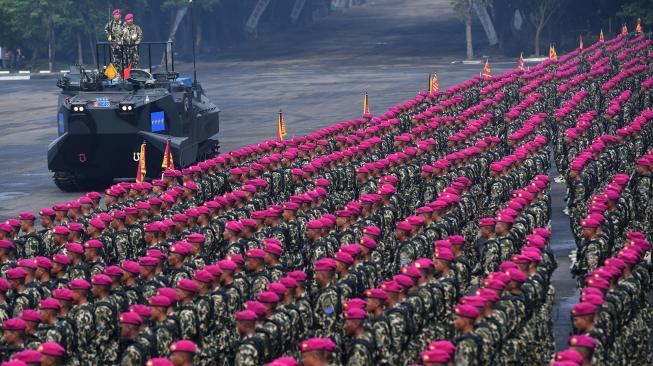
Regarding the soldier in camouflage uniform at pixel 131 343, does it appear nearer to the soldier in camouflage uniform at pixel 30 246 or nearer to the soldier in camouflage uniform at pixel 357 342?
the soldier in camouflage uniform at pixel 357 342

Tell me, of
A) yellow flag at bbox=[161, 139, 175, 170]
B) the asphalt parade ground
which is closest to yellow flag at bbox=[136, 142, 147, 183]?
yellow flag at bbox=[161, 139, 175, 170]

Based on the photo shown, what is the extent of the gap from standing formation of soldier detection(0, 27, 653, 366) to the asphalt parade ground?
1.35m

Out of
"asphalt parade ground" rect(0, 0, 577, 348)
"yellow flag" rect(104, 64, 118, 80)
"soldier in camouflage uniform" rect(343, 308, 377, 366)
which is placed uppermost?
"yellow flag" rect(104, 64, 118, 80)

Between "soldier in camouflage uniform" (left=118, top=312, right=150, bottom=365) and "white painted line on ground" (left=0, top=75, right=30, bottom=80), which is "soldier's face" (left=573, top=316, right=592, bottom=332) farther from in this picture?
"white painted line on ground" (left=0, top=75, right=30, bottom=80)

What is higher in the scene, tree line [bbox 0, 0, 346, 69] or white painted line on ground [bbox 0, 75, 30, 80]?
tree line [bbox 0, 0, 346, 69]

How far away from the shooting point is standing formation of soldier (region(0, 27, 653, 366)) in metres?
12.1

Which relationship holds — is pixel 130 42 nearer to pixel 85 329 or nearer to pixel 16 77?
pixel 85 329

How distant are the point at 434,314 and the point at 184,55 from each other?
71184 mm

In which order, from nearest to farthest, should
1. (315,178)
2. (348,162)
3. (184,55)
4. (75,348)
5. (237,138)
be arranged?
(75,348)
(315,178)
(348,162)
(237,138)
(184,55)

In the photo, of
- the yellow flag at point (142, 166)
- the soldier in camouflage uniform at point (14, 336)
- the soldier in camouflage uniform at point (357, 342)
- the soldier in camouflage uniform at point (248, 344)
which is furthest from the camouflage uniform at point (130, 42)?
the soldier in camouflage uniform at point (357, 342)

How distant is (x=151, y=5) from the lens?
274ft

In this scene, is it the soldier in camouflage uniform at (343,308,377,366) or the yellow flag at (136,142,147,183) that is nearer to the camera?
the soldier in camouflage uniform at (343,308,377,366)

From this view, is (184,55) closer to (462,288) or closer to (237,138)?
(237,138)

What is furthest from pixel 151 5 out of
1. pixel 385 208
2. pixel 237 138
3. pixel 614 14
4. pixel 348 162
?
pixel 385 208
